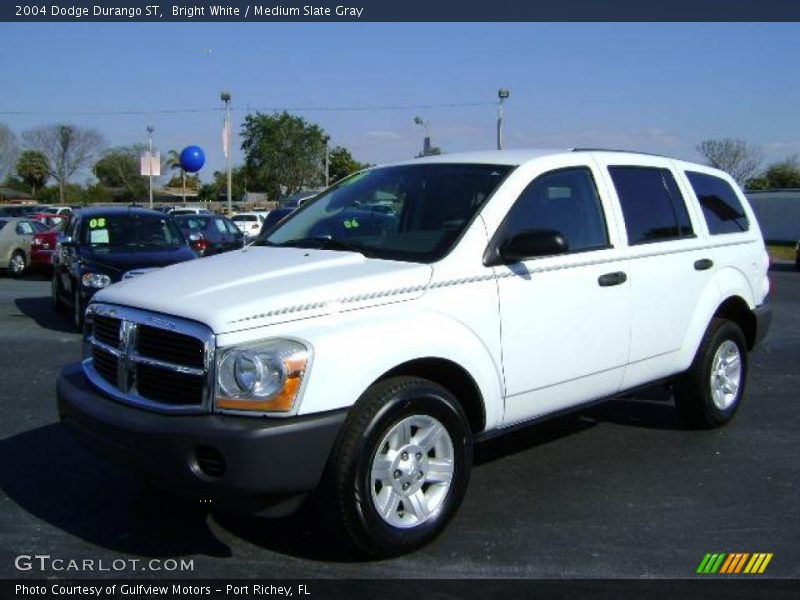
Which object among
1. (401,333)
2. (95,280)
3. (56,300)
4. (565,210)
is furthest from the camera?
(56,300)

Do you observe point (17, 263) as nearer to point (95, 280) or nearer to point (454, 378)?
point (95, 280)

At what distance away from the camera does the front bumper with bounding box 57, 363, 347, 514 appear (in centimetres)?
338

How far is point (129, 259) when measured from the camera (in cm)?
1068

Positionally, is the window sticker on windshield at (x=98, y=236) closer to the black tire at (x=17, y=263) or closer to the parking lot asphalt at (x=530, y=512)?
the parking lot asphalt at (x=530, y=512)

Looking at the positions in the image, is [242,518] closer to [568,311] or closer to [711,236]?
[568,311]

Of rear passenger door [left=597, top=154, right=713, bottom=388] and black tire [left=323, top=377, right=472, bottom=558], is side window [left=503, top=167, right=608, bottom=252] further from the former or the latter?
black tire [left=323, top=377, right=472, bottom=558]

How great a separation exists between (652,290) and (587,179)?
794 millimetres

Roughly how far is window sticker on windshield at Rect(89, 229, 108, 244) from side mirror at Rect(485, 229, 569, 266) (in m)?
8.33

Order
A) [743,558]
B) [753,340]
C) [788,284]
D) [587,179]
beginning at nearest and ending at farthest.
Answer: [743,558]
[587,179]
[753,340]
[788,284]

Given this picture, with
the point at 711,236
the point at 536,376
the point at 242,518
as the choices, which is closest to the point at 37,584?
the point at 242,518

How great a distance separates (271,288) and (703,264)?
3.22 meters

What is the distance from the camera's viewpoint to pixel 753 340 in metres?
6.46

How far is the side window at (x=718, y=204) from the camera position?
6.01 meters

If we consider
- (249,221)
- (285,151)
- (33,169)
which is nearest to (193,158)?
(249,221)
